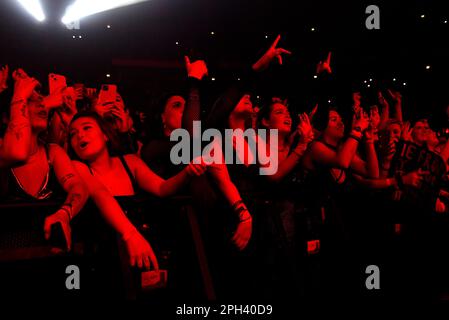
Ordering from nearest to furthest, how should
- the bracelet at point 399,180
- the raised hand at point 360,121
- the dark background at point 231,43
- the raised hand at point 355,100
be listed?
the dark background at point 231,43, the raised hand at point 360,121, the raised hand at point 355,100, the bracelet at point 399,180

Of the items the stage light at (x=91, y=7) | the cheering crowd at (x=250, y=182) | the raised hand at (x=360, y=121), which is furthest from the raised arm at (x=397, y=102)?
the stage light at (x=91, y=7)

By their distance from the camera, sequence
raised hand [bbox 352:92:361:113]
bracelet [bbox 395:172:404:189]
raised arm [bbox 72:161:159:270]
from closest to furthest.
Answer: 1. raised arm [bbox 72:161:159:270]
2. raised hand [bbox 352:92:361:113]
3. bracelet [bbox 395:172:404:189]

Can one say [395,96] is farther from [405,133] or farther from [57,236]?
[57,236]

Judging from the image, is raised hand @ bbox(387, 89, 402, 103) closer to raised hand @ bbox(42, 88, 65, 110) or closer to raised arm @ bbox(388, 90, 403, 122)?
Result: raised arm @ bbox(388, 90, 403, 122)

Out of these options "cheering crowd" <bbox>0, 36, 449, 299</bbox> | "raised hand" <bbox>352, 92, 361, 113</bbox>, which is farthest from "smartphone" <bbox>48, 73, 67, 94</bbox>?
"raised hand" <bbox>352, 92, 361, 113</bbox>

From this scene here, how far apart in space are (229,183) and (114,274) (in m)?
0.87

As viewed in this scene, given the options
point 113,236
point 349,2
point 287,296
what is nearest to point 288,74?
point 349,2

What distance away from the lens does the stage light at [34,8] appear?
8.93ft

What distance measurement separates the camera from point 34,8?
8.98 feet

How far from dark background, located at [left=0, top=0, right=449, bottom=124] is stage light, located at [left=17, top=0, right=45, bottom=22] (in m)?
0.04

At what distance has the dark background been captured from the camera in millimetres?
3391

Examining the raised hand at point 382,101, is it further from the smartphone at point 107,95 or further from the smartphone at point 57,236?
the smartphone at point 57,236

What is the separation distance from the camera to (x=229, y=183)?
3.03 m

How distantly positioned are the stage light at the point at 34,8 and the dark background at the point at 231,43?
4 cm
